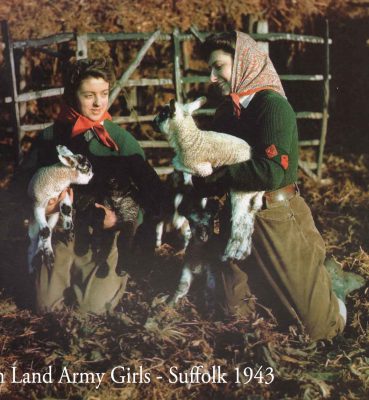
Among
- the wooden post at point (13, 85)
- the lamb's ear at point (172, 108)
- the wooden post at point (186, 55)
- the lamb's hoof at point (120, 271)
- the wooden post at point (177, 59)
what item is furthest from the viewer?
the wooden post at point (186, 55)

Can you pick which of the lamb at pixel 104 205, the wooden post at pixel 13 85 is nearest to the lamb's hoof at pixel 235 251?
the lamb at pixel 104 205

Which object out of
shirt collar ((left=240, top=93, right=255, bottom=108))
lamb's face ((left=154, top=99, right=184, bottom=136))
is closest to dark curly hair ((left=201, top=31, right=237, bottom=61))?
shirt collar ((left=240, top=93, right=255, bottom=108))

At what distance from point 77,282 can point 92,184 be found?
0.64m

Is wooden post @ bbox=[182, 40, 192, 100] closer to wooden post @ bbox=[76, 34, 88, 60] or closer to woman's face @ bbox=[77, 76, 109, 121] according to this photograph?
wooden post @ bbox=[76, 34, 88, 60]

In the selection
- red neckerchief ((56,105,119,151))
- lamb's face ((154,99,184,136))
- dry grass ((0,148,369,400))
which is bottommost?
dry grass ((0,148,369,400))

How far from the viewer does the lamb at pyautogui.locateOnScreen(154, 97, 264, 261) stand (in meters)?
2.37

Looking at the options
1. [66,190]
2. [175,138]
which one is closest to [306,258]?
[175,138]

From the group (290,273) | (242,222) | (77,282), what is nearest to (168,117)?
(242,222)

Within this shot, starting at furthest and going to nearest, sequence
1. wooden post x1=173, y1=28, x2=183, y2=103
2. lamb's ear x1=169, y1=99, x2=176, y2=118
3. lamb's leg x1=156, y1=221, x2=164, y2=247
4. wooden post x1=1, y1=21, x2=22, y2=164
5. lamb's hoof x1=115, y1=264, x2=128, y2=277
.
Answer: wooden post x1=173, y1=28, x2=183, y2=103 → wooden post x1=1, y1=21, x2=22, y2=164 → lamb's hoof x1=115, y1=264, x2=128, y2=277 → lamb's leg x1=156, y1=221, x2=164, y2=247 → lamb's ear x1=169, y1=99, x2=176, y2=118

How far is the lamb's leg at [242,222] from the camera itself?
2.62 meters

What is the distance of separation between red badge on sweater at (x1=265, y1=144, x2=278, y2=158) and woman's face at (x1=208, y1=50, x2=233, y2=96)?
0.37 m

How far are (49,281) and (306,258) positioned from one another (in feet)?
4.72

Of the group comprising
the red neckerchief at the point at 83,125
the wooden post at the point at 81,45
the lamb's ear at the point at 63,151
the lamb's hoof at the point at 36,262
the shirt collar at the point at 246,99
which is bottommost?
the lamb's hoof at the point at 36,262

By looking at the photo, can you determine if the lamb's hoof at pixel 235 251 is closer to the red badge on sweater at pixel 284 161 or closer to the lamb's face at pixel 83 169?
the red badge on sweater at pixel 284 161
